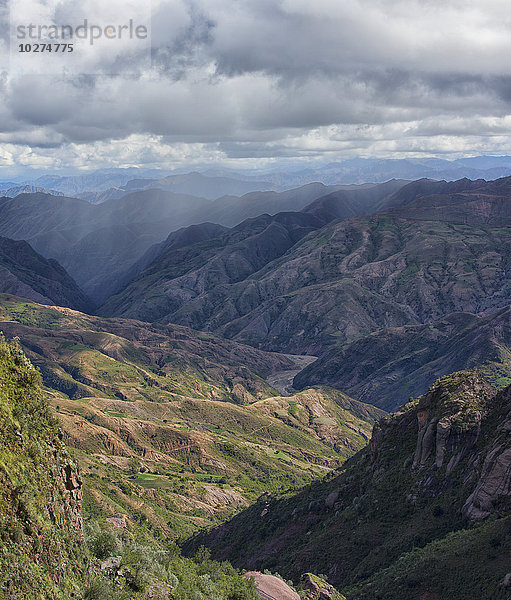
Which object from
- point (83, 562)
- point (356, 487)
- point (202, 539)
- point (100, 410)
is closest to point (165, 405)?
point (100, 410)

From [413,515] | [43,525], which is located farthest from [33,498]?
[413,515]

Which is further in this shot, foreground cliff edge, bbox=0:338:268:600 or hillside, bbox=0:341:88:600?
foreground cliff edge, bbox=0:338:268:600

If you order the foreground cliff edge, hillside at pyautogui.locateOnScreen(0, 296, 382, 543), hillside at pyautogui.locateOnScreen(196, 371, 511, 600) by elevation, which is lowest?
hillside at pyautogui.locateOnScreen(0, 296, 382, 543)

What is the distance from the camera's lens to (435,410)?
67.7 m

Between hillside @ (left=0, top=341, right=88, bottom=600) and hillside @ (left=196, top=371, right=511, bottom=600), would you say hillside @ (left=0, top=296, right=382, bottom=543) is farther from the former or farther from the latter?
hillside @ (left=0, top=341, right=88, bottom=600)

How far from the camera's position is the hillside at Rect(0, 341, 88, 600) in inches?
837

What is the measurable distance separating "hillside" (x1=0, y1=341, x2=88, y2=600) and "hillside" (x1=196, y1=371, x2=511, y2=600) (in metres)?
32.1

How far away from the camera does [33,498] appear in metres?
23.1

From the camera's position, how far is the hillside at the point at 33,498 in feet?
69.8

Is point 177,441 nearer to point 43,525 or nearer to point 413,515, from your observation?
point 413,515

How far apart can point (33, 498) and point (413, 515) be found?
4824 cm

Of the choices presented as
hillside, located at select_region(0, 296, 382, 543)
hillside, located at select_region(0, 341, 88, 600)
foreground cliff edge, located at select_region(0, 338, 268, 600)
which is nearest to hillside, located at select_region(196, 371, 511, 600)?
hillside, located at select_region(0, 296, 382, 543)

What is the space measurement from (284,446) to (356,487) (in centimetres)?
8540

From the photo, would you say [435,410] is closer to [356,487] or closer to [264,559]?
[356,487]
